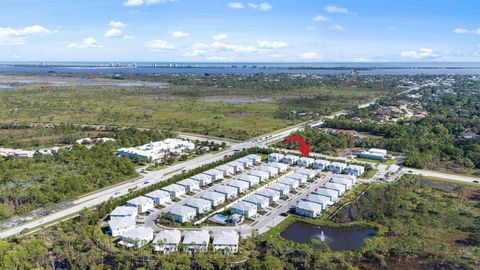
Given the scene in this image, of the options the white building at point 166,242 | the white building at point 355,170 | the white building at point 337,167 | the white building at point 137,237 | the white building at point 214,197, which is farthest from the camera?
the white building at point 337,167

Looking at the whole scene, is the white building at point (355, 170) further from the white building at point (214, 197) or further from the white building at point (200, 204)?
the white building at point (200, 204)

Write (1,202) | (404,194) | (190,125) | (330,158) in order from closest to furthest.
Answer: (1,202) → (404,194) → (330,158) → (190,125)

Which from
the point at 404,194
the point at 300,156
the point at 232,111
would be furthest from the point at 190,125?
the point at 404,194

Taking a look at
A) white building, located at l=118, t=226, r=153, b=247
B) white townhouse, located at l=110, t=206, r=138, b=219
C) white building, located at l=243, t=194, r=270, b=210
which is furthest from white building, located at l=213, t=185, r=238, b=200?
white building, located at l=118, t=226, r=153, b=247

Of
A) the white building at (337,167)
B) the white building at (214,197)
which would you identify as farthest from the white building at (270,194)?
the white building at (337,167)

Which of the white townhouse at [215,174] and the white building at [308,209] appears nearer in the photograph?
the white building at [308,209]

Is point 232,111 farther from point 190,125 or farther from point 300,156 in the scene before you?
point 300,156
